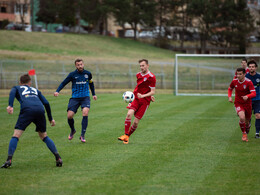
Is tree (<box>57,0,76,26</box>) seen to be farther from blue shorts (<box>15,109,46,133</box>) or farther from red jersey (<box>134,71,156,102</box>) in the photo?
blue shorts (<box>15,109,46,133</box>)

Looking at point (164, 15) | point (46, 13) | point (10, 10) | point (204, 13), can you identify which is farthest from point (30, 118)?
point (46, 13)

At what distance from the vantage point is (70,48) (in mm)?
57031

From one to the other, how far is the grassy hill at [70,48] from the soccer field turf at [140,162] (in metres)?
36.3

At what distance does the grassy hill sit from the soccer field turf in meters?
36.3

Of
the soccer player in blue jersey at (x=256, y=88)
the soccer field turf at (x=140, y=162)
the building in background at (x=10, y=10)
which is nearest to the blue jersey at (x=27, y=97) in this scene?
the soccer field turf at (x=140, y=162)

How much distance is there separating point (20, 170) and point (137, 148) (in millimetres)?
3071

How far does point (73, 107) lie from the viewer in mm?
11008

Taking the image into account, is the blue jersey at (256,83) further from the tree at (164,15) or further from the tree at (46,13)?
the tree at (46,13)

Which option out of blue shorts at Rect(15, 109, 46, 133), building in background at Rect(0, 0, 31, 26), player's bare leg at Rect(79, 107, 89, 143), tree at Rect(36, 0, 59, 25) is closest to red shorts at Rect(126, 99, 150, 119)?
player's bare leg at Rect(79, 107, 89, 143)

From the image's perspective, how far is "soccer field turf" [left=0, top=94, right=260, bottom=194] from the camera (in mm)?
6594

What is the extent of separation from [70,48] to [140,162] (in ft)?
164

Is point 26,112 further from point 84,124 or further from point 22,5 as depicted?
point 22,5

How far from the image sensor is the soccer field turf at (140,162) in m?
6.59

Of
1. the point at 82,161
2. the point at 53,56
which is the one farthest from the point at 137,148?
the point at 53,56
